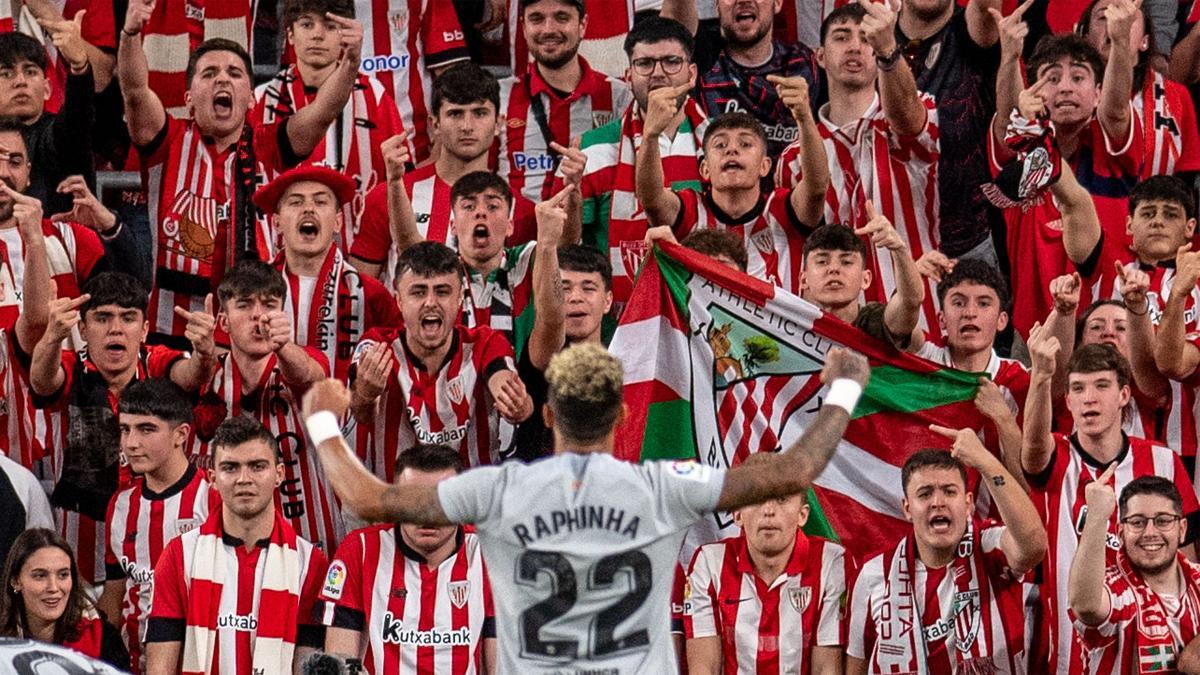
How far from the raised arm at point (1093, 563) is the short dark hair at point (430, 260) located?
285cm

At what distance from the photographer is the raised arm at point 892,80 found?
10.9m

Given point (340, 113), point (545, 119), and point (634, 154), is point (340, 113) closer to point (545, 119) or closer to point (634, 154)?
point (545, 119)

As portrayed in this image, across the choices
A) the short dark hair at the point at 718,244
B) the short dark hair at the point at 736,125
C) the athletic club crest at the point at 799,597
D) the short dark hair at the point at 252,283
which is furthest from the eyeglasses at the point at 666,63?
the athletic club crest at the point at 799,597

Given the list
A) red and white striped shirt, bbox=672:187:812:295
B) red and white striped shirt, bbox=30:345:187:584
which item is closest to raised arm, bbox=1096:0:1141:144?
red and white striped shirt, bbox=672:187:812:295

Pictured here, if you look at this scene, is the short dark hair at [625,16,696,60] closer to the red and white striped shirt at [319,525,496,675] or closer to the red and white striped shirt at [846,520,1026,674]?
the red and white striped shirt at [319,525,496,675]

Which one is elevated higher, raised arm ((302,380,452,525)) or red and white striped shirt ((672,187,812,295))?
red and white striped shirt ((672,187,812,295))

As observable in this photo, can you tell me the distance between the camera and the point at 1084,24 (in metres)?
12.2

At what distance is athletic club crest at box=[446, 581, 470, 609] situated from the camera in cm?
945

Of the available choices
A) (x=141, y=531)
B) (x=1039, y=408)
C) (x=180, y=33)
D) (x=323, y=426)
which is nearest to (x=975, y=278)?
(x=1039, y=408)

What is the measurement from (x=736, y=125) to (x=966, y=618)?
107 inches

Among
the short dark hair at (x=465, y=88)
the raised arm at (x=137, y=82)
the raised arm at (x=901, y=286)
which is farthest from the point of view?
the short dark hair at (x=465, y=88)

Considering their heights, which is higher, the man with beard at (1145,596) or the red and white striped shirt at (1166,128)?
the red and white striped shirt at (1166,128)

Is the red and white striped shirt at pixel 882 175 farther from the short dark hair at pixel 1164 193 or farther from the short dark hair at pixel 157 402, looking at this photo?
the short dark hair at pixel 157 402

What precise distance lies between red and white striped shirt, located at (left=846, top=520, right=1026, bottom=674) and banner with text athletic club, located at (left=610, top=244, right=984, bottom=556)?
1.77ft
